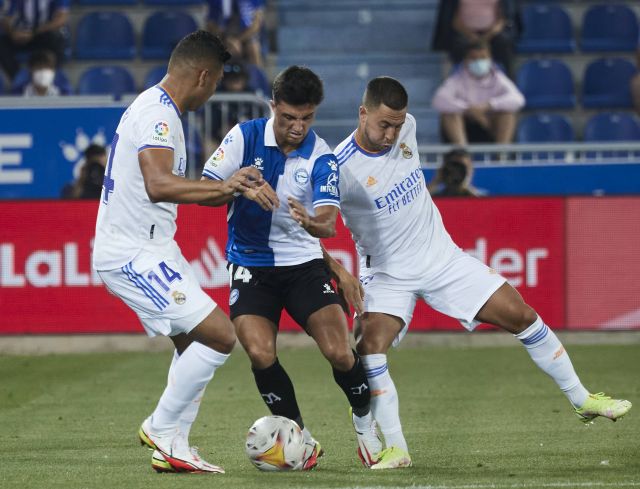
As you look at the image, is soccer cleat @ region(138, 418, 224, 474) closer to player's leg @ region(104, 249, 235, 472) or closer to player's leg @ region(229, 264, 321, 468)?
player's leg @ region(104, 249, 235, 472)

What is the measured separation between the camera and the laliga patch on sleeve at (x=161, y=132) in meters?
6.63

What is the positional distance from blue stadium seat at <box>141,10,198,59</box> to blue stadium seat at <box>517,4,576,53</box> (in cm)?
455

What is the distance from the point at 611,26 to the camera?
18.0m

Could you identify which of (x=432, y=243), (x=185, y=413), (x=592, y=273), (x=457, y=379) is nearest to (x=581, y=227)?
(x=592, y=273)

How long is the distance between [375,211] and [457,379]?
3.98m

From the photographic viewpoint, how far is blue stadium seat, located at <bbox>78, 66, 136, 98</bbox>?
1709cm

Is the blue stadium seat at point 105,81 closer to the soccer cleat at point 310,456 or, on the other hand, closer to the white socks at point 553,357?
the white socks at point 553,357

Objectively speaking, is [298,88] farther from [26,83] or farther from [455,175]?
[26,83]

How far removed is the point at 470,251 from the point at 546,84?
16.3 feet

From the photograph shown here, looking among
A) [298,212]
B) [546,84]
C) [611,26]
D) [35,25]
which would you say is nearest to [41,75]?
[35,25]

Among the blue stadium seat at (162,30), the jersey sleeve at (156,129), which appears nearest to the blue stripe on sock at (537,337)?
the jersey sleeve at (156,129)

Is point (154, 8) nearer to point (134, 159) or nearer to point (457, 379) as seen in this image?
point (457, 379)

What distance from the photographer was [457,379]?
1127cm

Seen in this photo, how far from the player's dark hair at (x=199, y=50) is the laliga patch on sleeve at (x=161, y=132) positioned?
404 mm
